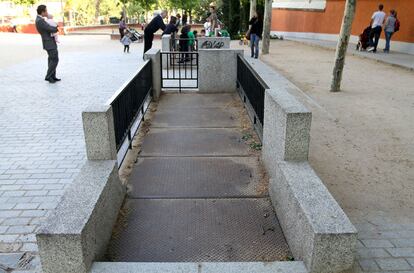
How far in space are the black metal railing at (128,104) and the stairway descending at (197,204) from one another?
1.50ft

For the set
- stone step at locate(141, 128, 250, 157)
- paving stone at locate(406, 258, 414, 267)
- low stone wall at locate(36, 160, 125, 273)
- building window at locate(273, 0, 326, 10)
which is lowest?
stone step at locate(141, 128, 250, 157)

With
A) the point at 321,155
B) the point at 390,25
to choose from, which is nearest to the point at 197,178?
the point at 321,155

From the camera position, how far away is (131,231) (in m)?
3.72

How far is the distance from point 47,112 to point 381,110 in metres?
6.82

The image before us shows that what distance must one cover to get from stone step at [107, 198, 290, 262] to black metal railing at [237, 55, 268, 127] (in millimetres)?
1730

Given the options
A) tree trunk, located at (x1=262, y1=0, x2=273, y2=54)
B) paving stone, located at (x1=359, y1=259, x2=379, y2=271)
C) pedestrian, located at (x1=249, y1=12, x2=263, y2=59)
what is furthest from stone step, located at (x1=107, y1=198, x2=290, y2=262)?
tree trunk, located at (x1=262, y1=0, x2=273, y2=54)

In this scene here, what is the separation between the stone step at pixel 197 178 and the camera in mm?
4469

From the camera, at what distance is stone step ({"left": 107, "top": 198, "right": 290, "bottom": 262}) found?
132 inches

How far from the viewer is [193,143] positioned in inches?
242

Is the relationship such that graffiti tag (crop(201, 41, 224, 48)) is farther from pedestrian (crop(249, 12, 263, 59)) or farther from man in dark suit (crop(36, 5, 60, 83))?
man in dark suit (crop(36, 5, 60, 83))

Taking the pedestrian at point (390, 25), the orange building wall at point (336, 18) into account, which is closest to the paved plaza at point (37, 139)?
the pedestrian at point (390, 25)

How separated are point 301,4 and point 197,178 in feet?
91.3

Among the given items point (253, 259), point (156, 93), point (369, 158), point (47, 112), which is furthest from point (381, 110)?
point (47, 112)

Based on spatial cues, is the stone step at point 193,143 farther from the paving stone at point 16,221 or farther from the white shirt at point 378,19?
the white shirt at point 378,19
